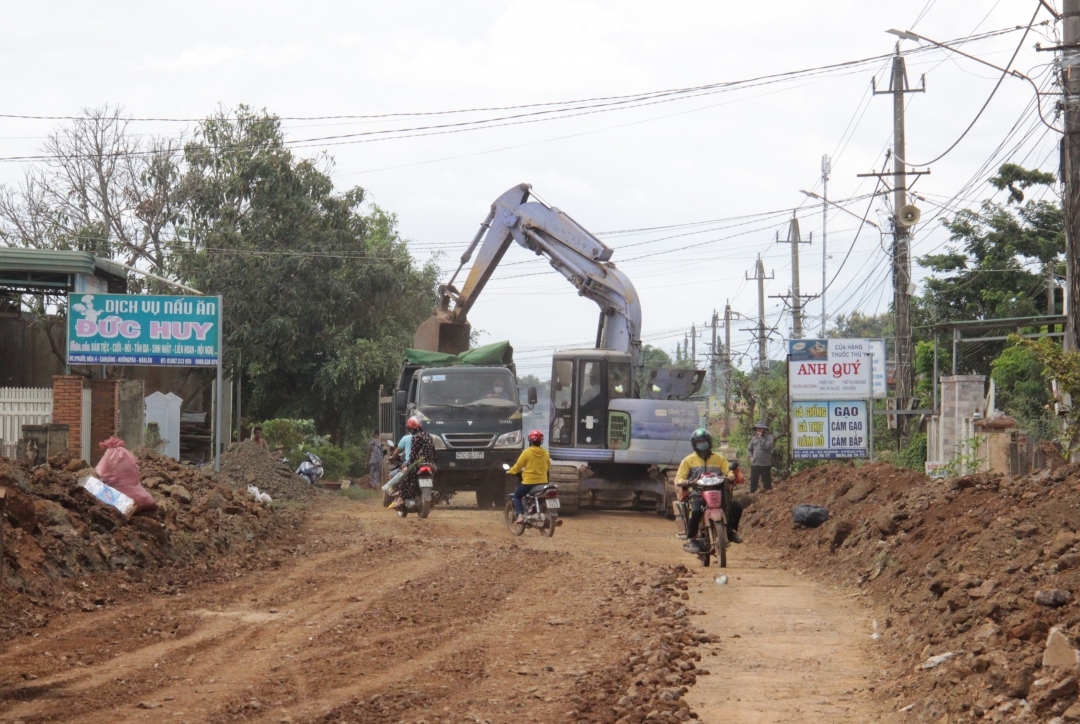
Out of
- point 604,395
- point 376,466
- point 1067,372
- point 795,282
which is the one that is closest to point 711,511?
point 1067,372

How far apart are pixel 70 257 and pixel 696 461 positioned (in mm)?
15712

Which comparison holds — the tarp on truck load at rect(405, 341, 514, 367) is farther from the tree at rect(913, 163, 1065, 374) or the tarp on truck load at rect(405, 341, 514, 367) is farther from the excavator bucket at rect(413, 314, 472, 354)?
the tree at rect(913, 163, 1065, 374)

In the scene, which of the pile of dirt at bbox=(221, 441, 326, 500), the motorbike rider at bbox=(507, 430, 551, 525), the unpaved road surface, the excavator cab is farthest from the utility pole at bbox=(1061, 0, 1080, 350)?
the pile of dirt at bbox=(221, 441, 326, 500)

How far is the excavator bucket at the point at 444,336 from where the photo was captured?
27.8 meters

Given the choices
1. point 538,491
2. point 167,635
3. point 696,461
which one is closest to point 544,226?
point 538,491

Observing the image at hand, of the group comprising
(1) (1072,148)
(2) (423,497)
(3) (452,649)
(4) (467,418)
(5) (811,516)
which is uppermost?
(1) (1072,148)

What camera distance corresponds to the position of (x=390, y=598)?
1134cm

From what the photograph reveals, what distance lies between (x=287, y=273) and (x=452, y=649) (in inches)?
1343

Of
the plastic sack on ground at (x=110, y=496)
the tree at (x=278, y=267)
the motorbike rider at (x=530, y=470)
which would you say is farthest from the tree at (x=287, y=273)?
the plastic sack on ground at (x=110, y=496)

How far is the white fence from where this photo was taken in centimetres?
2270

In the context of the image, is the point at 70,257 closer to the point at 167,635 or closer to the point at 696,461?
the point at 696,461

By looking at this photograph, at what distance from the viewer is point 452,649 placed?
870 cm

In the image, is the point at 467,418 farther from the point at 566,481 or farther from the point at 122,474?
the point at 122,474

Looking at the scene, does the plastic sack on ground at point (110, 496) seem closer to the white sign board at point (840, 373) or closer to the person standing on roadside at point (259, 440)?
the white sign board at point (840, 373)
